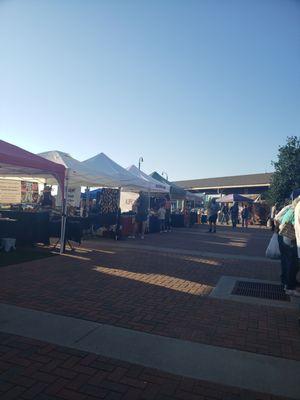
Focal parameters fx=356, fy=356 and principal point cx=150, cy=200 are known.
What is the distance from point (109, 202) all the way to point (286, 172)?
13630 millimetres

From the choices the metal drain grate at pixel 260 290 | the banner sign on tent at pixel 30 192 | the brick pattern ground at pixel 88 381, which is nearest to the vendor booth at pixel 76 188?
the banner sign on tent at pixel 30 192

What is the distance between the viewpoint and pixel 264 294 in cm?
645

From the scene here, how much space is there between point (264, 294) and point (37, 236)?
276 inches

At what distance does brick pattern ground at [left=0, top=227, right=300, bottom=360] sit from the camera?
432cm

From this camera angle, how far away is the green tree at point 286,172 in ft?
A: 74.7

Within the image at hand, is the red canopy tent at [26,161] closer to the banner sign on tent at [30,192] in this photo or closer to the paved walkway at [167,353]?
the paved walkway at [167,353]

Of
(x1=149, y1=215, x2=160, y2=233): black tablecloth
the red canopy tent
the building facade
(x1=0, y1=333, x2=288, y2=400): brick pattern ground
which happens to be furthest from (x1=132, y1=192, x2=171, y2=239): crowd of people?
the building facade

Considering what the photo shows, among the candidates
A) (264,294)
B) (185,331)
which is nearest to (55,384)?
(185,331)

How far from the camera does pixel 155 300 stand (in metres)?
5.62

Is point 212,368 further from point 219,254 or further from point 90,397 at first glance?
point 219,254

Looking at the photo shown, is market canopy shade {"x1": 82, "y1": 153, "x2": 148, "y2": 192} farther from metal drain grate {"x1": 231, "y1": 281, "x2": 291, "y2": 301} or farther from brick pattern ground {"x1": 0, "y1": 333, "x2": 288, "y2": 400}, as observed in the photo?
brick pattern ground {"x1": 0, "y1": 333, "x2": 288, "y2": 400}

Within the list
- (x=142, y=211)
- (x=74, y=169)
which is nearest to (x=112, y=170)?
(x=142, y=211)

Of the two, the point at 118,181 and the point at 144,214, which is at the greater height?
the point at 118,181

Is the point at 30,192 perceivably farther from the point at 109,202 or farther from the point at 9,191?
the point at 109,202
